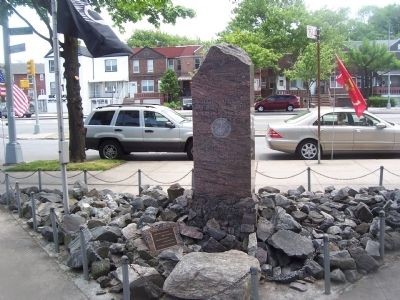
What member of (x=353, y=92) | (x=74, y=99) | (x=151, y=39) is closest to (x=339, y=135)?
(x=353, y=92)

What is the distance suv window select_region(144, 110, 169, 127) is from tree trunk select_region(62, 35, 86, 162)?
201 cm

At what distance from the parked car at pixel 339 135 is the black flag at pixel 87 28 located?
7.32m

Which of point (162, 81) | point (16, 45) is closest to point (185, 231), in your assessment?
point (16, 45)

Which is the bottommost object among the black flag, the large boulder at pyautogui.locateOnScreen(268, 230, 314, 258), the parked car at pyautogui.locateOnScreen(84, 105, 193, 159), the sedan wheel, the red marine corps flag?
the large boulder at pyautogui.locateOnScreen(268, 230, 314, 258)

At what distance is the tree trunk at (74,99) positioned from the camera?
14.7 meters

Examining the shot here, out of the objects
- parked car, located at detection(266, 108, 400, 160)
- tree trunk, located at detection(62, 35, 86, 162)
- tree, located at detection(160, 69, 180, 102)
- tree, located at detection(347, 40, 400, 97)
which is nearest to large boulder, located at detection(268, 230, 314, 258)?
parked car, located at detection(266, 108, 400, 160)

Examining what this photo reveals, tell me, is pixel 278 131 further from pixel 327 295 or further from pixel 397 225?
pixel 327 295

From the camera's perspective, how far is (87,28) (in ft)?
28.0

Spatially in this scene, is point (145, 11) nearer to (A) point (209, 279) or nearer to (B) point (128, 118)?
(B) point (128, 118)

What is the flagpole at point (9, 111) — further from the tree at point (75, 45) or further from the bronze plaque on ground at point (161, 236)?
the bronze plaque on ground at point (161, 236)

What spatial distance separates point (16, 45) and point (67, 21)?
812cm

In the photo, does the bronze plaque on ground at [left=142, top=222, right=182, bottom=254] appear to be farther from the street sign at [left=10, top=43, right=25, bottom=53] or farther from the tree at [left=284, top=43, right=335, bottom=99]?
the tree at [left=284, top=43, right=335, bottom=99]

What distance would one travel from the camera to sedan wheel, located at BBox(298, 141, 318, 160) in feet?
48.6

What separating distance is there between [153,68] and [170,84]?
23.6ft
